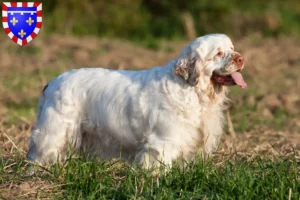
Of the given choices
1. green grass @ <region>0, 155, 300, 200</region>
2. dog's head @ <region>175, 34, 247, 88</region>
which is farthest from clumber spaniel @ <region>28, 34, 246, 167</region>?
green grass @ <region>0, 155, 300, 200</region>

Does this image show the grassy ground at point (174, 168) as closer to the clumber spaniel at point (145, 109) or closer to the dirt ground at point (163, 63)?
the dirt ground at point (163, 63)

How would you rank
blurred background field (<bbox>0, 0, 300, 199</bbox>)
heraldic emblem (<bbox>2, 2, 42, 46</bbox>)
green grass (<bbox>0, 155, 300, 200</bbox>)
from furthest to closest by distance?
1. blurred background field (<bbox>0, 0, 300, 199</bbox>)
2. heraldic emblem (<bbox>2, 2, 42, 46</bbox>)
3. green grass (<bbox>0, 155, 300, 200</bbox>)

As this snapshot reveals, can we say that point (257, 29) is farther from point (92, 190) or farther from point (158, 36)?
point (92, 190)

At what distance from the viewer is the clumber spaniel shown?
6516 mm

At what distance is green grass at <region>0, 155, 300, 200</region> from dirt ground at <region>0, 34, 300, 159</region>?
957mm

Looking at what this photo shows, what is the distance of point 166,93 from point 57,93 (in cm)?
100

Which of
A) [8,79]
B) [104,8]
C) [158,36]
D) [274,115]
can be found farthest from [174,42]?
[274,115]

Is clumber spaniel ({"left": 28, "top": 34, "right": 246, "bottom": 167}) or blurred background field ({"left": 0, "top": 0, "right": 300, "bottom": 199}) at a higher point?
clumber spaniel ({"left": 28, "top": 34, "right": 246, "bottom": 167})

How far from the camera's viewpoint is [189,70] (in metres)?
6.58

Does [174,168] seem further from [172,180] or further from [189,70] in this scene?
[189,70]

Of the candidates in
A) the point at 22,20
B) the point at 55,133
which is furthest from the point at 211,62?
the point at 22,20

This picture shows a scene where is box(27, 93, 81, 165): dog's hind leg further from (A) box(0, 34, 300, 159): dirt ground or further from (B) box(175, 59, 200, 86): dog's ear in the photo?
(B) box(175, 59, 200, 86): dog's ear

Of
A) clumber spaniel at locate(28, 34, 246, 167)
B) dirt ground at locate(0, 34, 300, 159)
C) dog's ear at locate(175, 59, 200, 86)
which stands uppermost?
dog's ear at locate(175, 59, 200, 86)

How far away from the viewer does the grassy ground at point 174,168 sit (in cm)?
571
